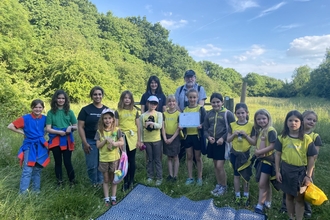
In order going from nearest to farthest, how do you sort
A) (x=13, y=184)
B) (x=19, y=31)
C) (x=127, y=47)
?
(x=13, y=184), (x=19, y=31), (x=127, y=47)

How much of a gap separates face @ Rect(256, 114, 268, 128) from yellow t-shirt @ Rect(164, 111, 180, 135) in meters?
1.52

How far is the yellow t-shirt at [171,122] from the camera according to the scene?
15.3 ft

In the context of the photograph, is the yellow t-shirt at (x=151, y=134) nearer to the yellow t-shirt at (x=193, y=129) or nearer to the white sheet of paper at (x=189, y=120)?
the white sheet of paper at (x=189, y=120)

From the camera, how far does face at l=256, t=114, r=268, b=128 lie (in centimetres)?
365

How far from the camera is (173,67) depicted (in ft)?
150

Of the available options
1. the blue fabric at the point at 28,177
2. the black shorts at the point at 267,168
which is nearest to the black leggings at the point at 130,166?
the blue fabric at the point at 28,177

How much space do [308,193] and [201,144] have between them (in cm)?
196

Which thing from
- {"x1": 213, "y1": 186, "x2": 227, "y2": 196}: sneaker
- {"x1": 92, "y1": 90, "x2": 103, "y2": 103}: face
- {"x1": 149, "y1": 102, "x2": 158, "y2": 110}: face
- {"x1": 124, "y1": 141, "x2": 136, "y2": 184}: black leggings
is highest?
{"x1": 92, "y1": 90, "x2": 103, "y2": 103}: face

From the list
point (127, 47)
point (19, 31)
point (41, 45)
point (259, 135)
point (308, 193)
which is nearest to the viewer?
point (308, 193)

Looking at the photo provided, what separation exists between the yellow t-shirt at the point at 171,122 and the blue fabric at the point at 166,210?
1200mm

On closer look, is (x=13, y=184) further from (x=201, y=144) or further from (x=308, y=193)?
(x=308, y=193)

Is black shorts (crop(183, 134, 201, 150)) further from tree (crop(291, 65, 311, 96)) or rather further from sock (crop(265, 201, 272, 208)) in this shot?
tree (crop(291, 65, 311, 96))

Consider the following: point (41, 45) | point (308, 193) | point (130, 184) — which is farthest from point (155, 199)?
point (41, 45)

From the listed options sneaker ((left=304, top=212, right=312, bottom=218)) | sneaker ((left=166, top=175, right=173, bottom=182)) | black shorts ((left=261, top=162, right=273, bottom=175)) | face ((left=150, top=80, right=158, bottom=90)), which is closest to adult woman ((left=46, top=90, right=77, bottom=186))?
face ((left=150, top=80, right=158, bottom=90))
